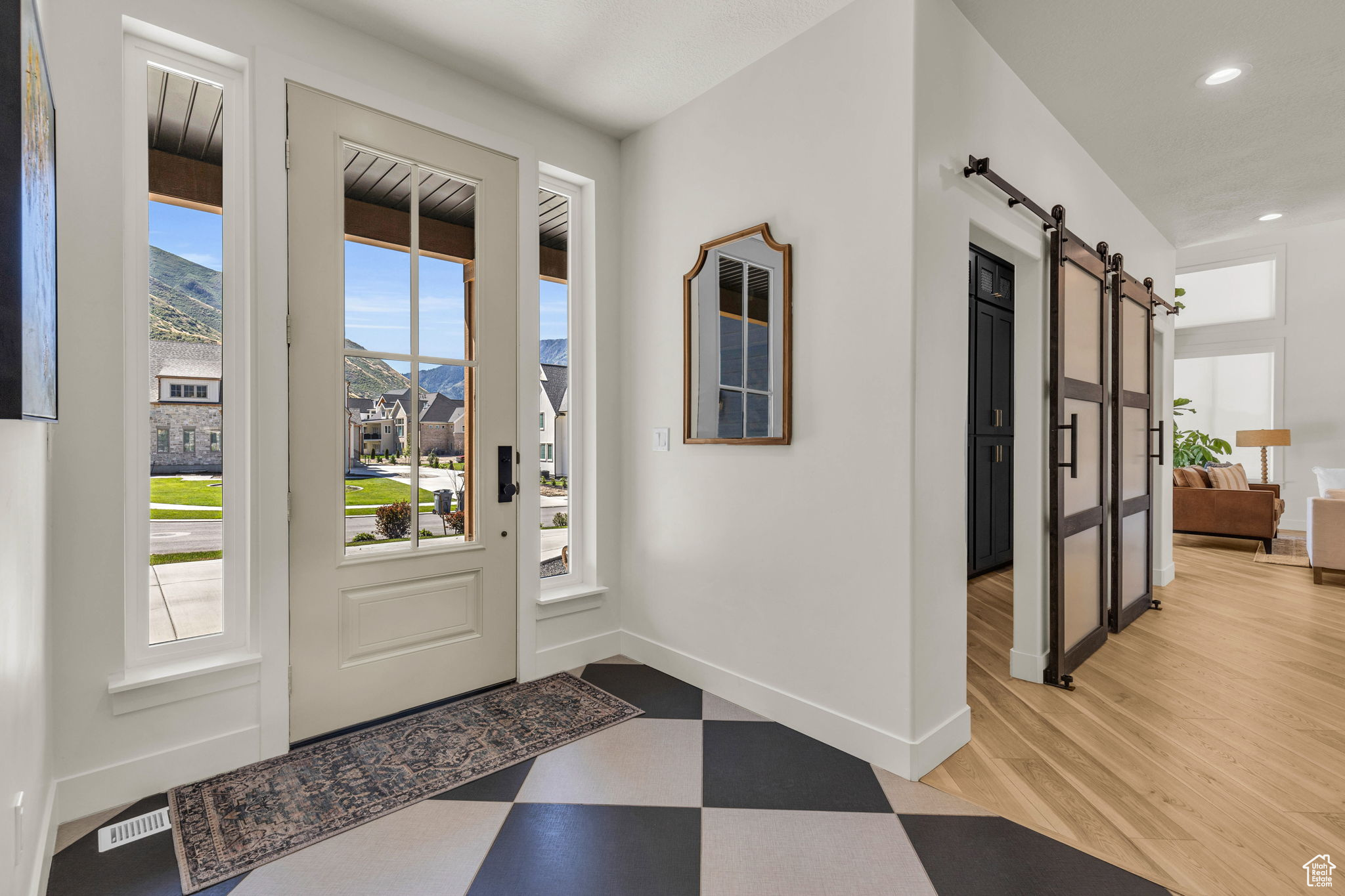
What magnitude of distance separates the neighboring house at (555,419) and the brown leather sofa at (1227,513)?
622 centimetres

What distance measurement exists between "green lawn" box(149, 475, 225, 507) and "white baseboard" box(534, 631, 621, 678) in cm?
146

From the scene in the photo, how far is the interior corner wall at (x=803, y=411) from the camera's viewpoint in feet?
7.10

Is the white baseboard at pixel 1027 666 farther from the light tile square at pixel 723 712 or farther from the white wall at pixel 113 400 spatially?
the white wall at pixel 113 400

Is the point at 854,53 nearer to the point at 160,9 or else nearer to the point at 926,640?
the point at 926,640

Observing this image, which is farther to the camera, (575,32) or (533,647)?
(533,647)

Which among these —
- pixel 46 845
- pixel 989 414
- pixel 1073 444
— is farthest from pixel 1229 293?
pixel 46 845

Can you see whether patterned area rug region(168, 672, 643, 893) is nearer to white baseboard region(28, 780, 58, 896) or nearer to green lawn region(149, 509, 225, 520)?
white baseboard region(28, 780, 58, 896)

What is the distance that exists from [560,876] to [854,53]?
8.98 ft

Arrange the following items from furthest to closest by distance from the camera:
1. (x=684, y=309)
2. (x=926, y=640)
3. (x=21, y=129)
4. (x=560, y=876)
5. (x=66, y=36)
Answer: (x=684, y=309)
(x=926, y=640)
(x=66, y=36)
(x=560, y=876)
(x=21, y=129)

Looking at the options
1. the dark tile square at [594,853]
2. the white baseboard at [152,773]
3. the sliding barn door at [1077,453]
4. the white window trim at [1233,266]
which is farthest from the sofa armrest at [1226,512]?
the white baseboard at [152,773]

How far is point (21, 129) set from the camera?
3.15ft

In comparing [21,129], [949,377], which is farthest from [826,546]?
[21,129]

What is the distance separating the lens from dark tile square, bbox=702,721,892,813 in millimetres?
1974
